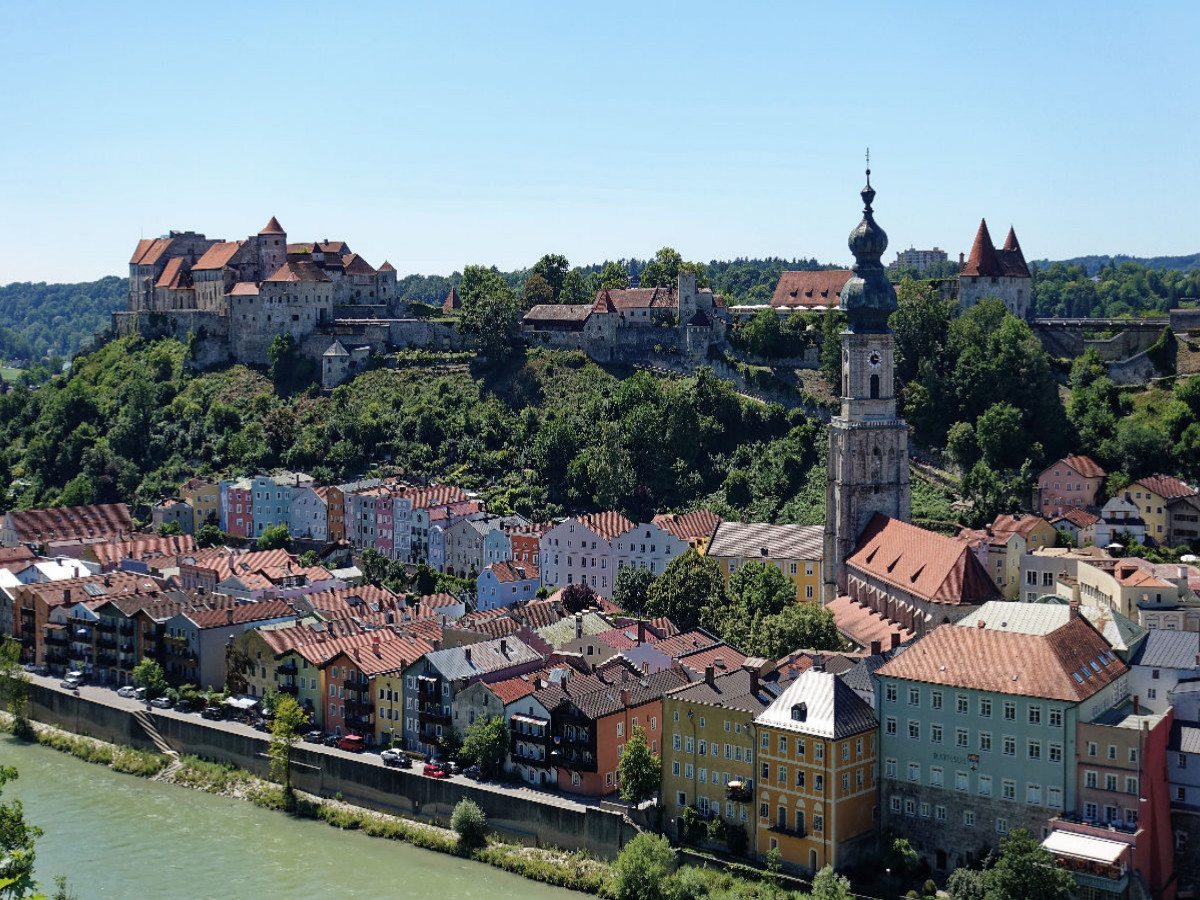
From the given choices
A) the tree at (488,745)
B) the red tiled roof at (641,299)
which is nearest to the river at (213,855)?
the tree at (488,745)

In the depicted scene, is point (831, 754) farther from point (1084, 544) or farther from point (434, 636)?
point (1084, 544)

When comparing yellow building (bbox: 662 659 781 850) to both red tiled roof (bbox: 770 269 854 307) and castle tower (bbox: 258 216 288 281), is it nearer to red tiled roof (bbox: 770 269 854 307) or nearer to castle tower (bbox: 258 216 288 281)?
red tiled roof (bbox: 770 269 854 307)

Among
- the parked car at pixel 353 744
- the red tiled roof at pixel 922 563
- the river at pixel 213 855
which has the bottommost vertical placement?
the river at pixel 213 855

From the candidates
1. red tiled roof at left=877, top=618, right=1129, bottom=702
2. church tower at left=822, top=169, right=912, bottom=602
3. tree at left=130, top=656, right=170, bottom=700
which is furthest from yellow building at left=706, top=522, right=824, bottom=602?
tree at left=130, top=656, right=170, bottom=700

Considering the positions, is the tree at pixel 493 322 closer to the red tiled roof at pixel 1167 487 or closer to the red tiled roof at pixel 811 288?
the red tiled roof at pixel 811 288

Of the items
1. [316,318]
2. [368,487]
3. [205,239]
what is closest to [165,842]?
[368,487]

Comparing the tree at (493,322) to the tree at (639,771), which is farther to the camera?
the tree at (493,322)
